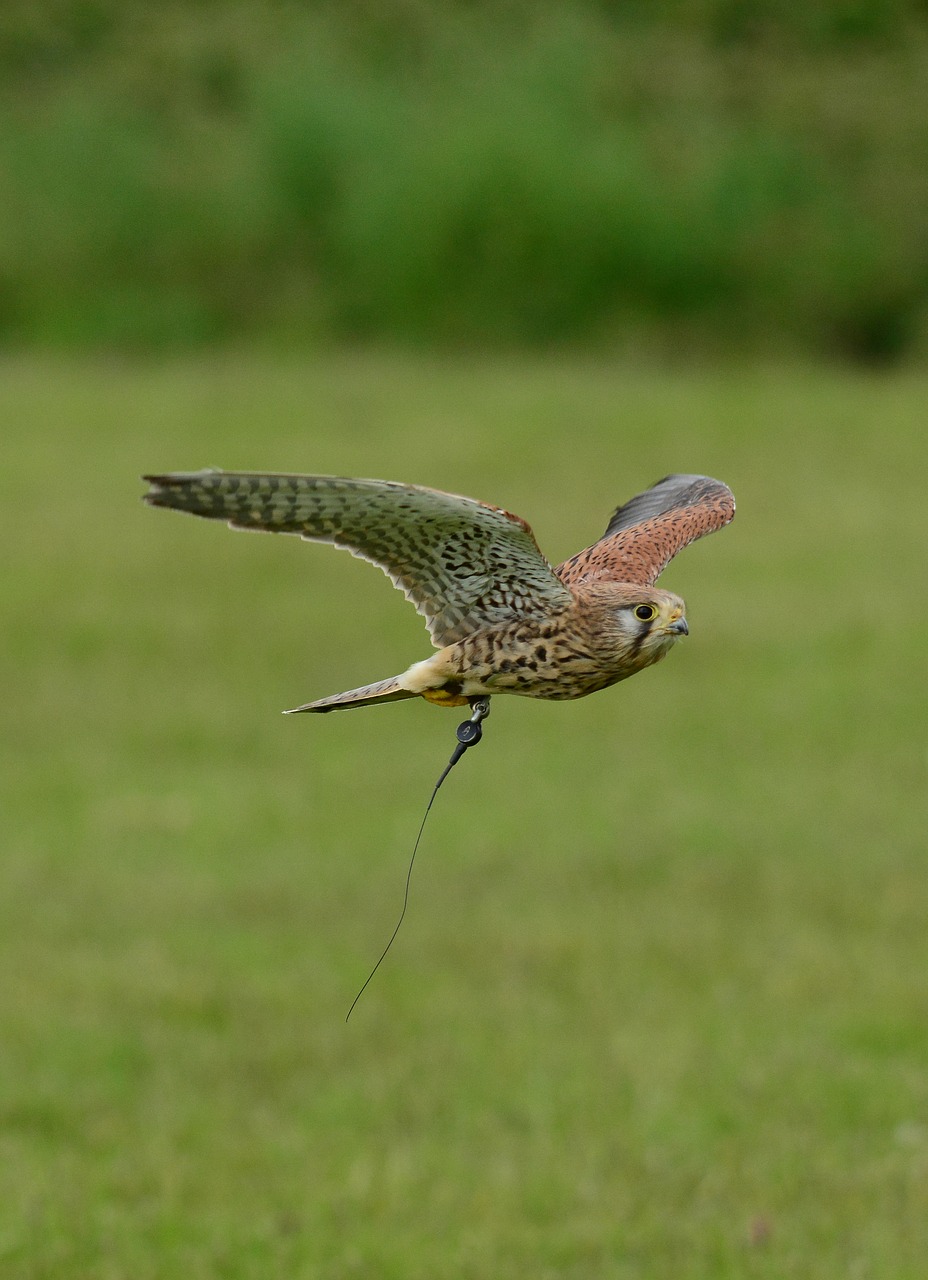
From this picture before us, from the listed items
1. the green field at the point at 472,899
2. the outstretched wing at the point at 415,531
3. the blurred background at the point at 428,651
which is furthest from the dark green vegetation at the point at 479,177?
the outstretched wing at the point at 415,531

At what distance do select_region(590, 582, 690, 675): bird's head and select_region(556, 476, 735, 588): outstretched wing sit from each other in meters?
0.11

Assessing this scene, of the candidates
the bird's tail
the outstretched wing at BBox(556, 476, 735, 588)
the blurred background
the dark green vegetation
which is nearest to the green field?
the blurred background

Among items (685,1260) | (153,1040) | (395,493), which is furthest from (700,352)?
(395,493)

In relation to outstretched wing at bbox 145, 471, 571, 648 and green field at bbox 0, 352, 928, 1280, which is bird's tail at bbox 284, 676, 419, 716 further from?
green field at bbox 0, 352, 928, 1280

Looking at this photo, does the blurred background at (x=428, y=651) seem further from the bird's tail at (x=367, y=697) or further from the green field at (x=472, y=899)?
the bird's tail at (x=367, y=697)

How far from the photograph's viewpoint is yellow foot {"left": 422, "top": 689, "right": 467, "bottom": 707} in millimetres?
1859

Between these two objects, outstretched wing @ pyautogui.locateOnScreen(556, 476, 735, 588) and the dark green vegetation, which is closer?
outstretched wing @ pyautogui.locateOnScreen(556, 476, 735, 588)

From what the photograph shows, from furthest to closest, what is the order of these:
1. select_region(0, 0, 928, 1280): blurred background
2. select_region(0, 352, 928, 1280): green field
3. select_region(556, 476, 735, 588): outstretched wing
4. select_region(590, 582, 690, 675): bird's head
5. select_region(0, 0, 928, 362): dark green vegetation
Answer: select_region(0, 0, 928, 362): dark green vegetation < select_region(0, 0, 928, 1280): blurred background < select_region(0, 352, 928, 1280): green field < select_region(556, 476, 735, 588): outstretched wing < select_region(590, 582, 690, 675): bird's head

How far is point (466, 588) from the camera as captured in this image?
1966mm

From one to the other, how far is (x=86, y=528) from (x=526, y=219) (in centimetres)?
778

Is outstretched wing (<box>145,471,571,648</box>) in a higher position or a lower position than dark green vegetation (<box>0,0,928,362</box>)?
higher

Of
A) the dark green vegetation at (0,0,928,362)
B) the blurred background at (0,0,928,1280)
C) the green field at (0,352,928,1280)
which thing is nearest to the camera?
the green field at (0,352,928,1280)

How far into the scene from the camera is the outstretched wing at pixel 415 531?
1.88 meters

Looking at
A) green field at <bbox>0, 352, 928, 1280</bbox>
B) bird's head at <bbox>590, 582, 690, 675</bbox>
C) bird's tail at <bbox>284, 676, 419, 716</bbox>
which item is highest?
bird's head at <bbox>590, 582, 690, 675</bbox>
